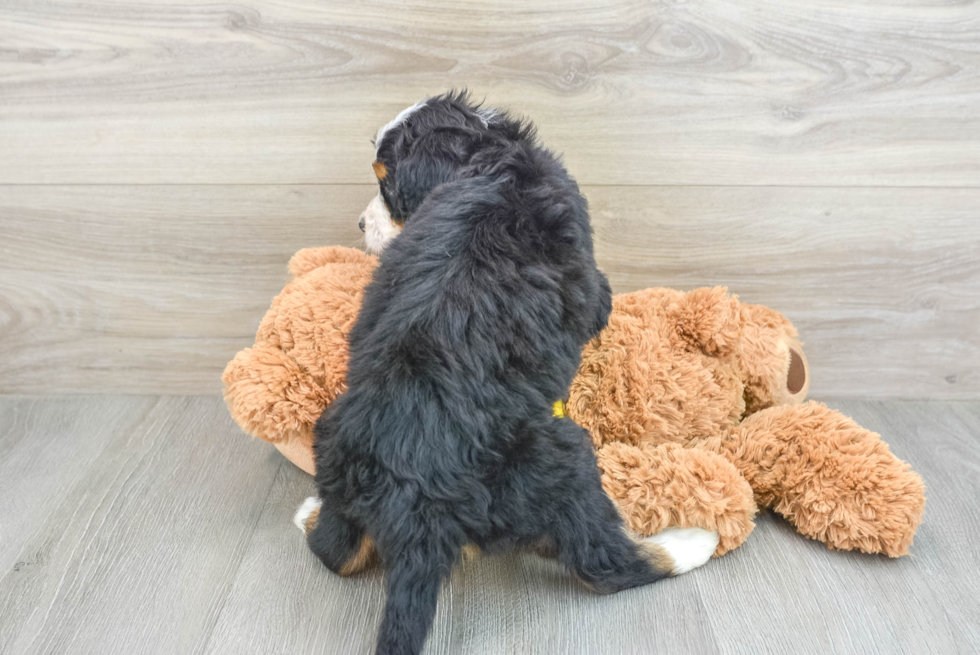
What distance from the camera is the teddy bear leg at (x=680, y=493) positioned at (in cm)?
86

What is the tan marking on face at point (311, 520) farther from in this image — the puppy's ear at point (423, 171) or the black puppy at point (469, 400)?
the puppy's ear at point (423, 171)

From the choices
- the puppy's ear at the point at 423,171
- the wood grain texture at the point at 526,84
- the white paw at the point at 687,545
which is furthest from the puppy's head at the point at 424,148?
the white paw at the point at 687,545

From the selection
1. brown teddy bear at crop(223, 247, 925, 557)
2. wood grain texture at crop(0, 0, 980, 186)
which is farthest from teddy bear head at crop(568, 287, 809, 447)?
wood grain texture at crop(0, 0, 980, 186)

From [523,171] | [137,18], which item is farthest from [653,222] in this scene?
[137,18]

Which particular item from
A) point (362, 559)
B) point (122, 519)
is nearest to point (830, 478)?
point (362, 559)

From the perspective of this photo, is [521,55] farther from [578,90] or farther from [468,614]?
[468,614]

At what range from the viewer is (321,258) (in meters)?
1.09

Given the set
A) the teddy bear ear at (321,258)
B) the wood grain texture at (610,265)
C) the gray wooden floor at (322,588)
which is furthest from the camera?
the wood grain texture at (610,265)

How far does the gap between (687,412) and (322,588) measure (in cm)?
55

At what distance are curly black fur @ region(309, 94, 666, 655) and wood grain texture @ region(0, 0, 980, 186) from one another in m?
0.39

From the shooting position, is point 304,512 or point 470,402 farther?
point 304,512

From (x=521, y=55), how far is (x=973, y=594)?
99cm

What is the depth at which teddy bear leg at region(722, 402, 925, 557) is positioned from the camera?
89 centimetres

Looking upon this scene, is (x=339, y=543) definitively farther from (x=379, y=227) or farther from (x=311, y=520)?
(x=379, y=227)
